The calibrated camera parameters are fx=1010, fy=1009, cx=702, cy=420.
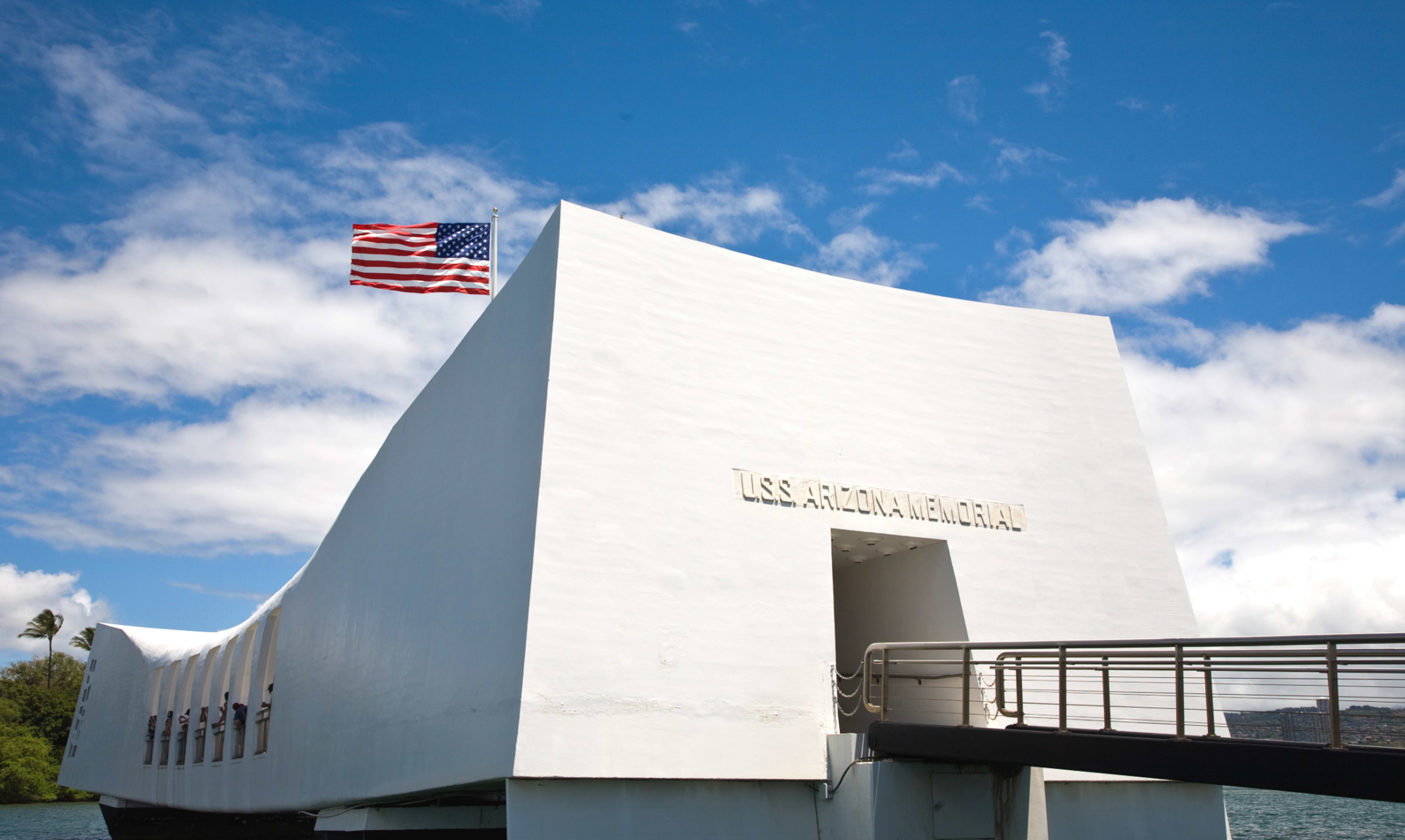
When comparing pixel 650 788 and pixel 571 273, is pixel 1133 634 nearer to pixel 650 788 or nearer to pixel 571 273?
pixel 650 788

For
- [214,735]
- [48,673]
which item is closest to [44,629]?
[48,673]

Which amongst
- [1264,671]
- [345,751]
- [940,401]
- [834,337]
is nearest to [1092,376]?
[940,401]

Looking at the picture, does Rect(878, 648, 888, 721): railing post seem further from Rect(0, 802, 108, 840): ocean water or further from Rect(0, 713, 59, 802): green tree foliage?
Rect(0, 713, 59, 802): green tree foliage

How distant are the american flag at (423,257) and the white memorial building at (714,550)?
1.48 metres

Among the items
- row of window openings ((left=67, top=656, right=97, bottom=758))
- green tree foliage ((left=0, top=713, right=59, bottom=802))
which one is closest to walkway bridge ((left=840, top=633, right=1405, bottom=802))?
row of window openings ((left=67, top=656, right=97, bottom=758))

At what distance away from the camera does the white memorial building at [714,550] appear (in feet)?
32.9

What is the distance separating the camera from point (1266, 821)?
4812cm

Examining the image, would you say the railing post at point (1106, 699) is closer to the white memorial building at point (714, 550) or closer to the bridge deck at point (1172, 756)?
the bridge deck at point (1172, 756)

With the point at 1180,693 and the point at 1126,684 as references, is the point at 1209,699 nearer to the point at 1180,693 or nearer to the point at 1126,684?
the point at 1180,693

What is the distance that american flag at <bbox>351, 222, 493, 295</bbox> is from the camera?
15055 millimetres

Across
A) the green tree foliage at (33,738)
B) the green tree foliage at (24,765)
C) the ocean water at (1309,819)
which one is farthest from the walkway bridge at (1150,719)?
the green tree foliage at (24,765)

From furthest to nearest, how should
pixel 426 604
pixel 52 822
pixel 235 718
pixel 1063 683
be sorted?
pixel 52 822 < pixel 235 718 < pixel 426 604 < pixel 1063 683

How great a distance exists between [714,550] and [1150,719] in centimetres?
629

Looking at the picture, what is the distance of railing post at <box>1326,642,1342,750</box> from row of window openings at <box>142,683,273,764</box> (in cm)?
1873
